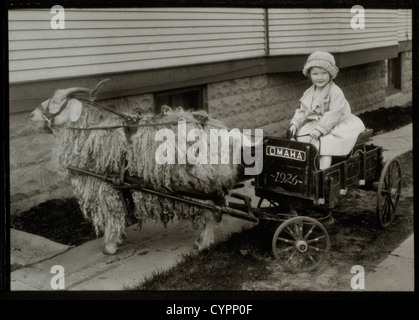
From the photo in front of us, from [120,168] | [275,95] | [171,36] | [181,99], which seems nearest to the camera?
[120,168]

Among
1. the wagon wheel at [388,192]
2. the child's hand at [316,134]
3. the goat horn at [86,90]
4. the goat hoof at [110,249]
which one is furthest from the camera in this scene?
the wagon wheel at [388,192]

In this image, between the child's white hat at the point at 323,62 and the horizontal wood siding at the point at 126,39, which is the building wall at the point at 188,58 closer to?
the horizontal wood siding at the point at 126,39

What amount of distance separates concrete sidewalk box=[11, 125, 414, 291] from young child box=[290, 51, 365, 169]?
0.49 m

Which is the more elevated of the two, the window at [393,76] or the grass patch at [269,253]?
the window at [393,76]

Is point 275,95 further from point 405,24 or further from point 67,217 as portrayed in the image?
point 67,217

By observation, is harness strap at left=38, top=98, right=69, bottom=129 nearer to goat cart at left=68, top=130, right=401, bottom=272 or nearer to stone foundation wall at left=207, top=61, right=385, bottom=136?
goat cart at left=68, top=130, right=401, bottom=272

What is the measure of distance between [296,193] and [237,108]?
3.93 ft

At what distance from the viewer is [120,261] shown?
5090mm

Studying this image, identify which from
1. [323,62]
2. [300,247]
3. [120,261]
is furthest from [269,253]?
[323,62]

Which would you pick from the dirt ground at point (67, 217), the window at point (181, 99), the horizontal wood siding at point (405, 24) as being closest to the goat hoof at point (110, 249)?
the dirt ground at point (67, 217)

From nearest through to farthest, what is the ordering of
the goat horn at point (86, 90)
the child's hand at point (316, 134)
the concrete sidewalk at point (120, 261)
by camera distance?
the concrete sidewalk at point (120, 261), the child's hand at point (316, 134), the goat horn at point (86, 90)

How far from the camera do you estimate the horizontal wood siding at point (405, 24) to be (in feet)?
16.0
